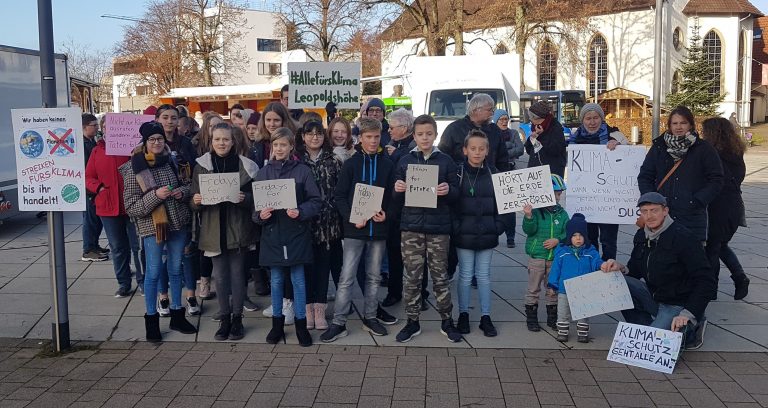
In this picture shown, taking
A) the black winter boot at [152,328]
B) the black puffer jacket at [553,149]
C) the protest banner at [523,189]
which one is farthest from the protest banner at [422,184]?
the black puffer jacket at [553,149]

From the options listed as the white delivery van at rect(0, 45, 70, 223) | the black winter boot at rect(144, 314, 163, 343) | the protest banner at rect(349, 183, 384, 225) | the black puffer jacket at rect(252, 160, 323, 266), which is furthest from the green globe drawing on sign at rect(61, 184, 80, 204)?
the white delivery van at rect(0, 45, 70, 223)

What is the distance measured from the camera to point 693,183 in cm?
645

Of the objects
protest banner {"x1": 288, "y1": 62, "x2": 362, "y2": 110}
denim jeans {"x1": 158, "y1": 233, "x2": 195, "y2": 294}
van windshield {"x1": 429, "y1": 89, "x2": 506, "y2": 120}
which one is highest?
van windshield {"x1": 429, "y1": 89, "x2": 506, "y2": 120}

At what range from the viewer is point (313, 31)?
4647cm

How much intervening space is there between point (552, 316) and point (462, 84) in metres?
11.8

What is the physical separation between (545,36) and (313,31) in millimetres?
14894

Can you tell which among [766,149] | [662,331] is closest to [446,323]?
[662,331]

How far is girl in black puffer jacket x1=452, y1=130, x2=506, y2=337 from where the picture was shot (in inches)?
238

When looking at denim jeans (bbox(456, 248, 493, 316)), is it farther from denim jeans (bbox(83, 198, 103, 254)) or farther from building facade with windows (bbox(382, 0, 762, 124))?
building facade with windows (bbox(382, 0, 762, 124))

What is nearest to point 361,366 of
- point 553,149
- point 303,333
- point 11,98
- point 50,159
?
point 303,333

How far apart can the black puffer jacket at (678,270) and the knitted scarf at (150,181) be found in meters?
4.03

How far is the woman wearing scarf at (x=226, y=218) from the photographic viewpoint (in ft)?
19.6

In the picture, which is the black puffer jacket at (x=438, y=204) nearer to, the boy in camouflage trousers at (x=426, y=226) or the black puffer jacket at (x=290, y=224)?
the boy in camouflage trousers at (x=426, y=226)

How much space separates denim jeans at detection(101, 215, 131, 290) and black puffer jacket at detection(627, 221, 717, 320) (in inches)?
202
